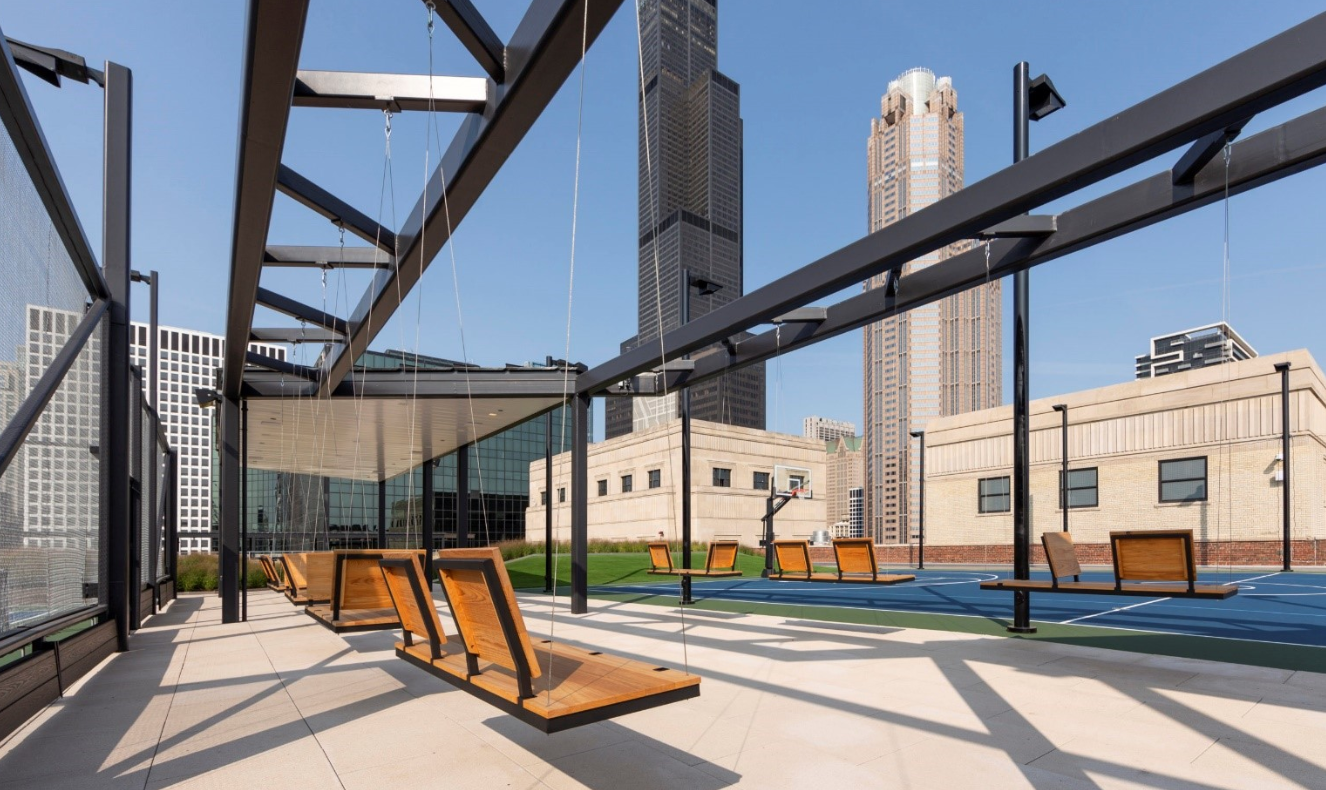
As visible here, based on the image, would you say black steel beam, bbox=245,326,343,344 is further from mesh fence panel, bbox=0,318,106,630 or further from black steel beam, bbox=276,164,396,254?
black steel beam, bbox=276,164,396,254

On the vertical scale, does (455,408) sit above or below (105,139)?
below

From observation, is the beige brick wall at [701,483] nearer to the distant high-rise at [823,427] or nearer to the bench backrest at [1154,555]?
the bench backrest at [1154,555]

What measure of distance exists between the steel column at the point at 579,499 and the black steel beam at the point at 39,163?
656 cm

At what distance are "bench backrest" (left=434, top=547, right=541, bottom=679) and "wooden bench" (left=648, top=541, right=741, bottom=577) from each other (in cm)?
754

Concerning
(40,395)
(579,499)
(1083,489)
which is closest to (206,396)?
(579,499)

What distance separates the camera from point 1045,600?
14023 millimetres

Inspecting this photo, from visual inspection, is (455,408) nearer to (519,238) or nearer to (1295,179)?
(519,238)

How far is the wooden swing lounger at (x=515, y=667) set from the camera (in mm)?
3574

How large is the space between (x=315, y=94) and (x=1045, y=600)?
46.2 feet

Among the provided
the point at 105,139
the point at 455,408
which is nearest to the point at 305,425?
the point at 455,408

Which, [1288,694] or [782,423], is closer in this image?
[1288,694]

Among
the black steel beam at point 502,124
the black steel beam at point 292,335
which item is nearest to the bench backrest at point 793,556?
the black steel beam at point 502,124

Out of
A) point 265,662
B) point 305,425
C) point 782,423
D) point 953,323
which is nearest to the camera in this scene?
point 265,662

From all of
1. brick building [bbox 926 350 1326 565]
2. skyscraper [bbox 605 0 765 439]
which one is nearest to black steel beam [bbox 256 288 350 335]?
skyscraper [bbox 605 0 765 439]
